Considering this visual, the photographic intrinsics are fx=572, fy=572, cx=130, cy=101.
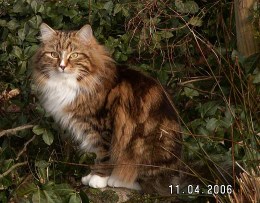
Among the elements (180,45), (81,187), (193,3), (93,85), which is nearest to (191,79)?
(180,45)

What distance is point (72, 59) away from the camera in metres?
3.55

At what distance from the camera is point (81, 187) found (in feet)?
11.8

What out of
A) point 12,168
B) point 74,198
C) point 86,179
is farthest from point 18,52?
point 74,198

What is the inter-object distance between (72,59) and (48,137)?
0.53 m

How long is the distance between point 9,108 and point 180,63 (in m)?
1.39

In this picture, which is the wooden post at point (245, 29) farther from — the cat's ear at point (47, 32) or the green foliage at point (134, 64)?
the cat's ear at point (47, 32)

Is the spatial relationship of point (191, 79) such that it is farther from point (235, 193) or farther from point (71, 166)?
point (235, 193)

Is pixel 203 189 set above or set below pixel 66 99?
below

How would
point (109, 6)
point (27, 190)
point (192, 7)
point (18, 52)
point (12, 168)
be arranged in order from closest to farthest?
point (27, 190) → point (12, 168) → point (18, 52) → point (192, 7) → point (109, 6)

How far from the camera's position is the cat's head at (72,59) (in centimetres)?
354

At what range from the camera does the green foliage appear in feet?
11.6

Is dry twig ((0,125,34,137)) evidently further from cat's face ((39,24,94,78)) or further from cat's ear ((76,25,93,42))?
cat's ear ((76,25,93,42))

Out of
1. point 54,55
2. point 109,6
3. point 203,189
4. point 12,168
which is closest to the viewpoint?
point 203,189

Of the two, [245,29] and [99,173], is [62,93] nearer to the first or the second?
[99,173]
